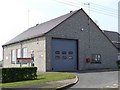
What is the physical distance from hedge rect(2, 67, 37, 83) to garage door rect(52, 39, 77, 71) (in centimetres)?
1137

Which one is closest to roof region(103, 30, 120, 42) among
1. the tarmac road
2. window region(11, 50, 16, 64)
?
window region(11, 50, 16, 64)

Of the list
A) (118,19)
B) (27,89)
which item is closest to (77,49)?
(118,19)

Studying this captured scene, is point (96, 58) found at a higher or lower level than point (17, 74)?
higher

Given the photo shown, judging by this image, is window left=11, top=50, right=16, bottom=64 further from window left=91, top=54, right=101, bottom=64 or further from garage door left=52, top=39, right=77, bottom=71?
window left=91, top=54, right=101, bottom=64

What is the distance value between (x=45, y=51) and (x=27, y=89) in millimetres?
17807

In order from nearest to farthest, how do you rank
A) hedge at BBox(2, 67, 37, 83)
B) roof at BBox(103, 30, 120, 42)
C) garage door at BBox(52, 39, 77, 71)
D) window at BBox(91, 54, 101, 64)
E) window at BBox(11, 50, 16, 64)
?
1. hedge at BBox(2, 67, 37, 83)
2. garage door at BBox(52, 39, 77, 71)
3. window at BBox(91, 54, 101, 64)
4. window at BBox(11, 50, 16, 64)
5. roof at BBox(103, 30, 120, 42)

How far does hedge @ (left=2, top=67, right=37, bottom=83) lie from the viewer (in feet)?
66.5

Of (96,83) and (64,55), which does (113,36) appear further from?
(96,83)

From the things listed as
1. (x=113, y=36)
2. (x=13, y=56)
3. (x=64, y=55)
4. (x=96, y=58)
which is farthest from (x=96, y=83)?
(x=113, y=36)

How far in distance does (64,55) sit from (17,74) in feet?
46.4

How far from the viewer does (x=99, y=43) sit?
1565 inches

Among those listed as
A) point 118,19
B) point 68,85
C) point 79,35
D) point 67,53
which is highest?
point 118,19

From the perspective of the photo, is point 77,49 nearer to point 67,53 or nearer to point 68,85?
point 67,53

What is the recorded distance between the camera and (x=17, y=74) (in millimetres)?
21141
